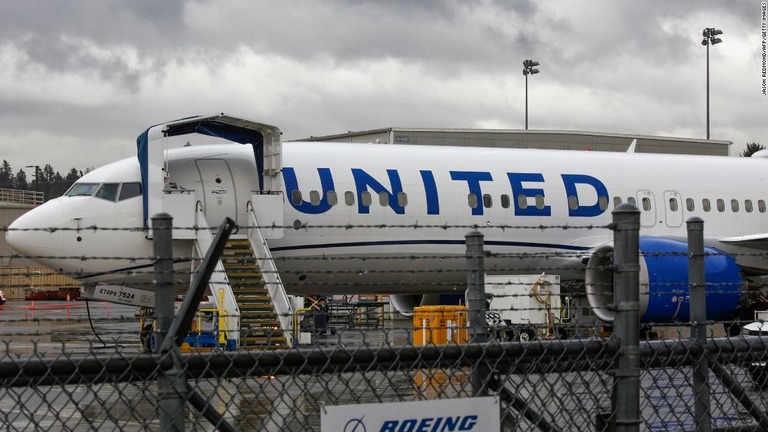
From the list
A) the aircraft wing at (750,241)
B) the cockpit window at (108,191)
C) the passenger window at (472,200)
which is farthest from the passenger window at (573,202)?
the cockpit window at (108,191)

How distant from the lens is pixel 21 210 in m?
67.1

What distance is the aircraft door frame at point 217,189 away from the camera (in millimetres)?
19078

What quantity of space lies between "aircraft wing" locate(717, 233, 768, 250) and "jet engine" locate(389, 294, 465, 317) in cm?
553

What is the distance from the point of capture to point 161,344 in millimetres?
4344

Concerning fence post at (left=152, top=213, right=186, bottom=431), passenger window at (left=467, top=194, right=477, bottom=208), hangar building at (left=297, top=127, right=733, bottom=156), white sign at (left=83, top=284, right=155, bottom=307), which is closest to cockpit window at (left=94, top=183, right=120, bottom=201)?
white sign at (left=83, top=284, right=155, bottom=307)

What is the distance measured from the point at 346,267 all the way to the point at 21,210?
5143cm

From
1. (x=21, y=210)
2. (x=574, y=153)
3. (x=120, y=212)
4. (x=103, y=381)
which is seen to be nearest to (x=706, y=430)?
(x=103, y=381)

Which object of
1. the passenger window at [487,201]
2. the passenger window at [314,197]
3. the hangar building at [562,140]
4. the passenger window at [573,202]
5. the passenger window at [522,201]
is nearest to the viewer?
the passenger window at [314,197]

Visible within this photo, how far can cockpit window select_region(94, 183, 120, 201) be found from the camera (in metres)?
18.7

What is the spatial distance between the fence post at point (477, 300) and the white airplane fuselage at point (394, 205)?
39.8ft

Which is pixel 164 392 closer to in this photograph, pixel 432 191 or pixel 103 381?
pixel 103 381

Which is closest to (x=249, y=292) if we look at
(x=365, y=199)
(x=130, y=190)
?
(x=130, y=190)

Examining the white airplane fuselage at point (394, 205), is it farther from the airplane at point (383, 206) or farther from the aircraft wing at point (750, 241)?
the aircraft wing at point (750, 241)

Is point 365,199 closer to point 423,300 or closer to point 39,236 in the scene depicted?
point 423,300
